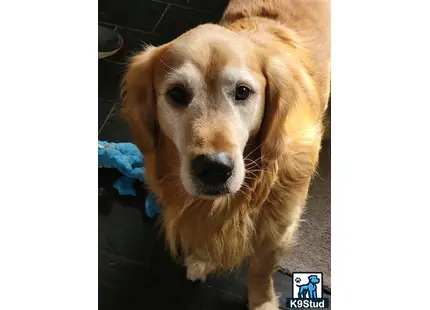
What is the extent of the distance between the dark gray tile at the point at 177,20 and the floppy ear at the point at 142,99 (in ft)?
0.48

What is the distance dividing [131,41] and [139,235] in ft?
1.96

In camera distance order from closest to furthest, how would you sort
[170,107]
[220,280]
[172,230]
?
1. [170,107]
2. [172,230]
3. [220,280]

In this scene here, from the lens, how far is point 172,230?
148 cm

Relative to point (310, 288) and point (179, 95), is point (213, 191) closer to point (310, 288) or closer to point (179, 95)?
point (179, 95)

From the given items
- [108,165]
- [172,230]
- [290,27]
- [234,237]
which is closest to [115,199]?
[108,165]

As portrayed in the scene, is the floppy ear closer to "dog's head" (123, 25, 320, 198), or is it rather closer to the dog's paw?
"dog's head" (123, 25, 320, 198)

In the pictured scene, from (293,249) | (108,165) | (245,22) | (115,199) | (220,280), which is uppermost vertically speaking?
(245,22)

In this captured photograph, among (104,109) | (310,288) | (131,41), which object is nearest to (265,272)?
(310,288)

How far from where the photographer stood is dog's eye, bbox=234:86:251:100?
119 centimetres

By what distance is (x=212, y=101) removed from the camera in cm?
118

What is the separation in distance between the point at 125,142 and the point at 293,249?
621 mm

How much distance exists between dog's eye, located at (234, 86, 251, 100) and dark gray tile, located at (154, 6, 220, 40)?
351 millimetres

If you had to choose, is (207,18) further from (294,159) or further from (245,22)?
(294,159)

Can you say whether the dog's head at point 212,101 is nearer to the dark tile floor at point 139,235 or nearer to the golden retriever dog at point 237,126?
the golden retriever dog at point 237,126
